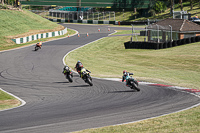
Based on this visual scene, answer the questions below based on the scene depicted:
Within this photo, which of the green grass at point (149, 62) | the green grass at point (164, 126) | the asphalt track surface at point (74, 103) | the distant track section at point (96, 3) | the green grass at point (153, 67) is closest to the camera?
the green grass at point (164, 126)

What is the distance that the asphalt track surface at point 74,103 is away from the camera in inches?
463

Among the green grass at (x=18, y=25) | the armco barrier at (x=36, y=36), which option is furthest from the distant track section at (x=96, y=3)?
the armco barrier at (x=36, y=36)

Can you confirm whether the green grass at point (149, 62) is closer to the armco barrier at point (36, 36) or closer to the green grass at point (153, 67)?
the green grass at point (153, 67)

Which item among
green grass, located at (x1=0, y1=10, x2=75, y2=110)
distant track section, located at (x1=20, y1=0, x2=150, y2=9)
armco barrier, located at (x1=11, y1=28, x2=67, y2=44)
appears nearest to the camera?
green grass, located at (x1=0, y1=10, x2=75, y2=110)

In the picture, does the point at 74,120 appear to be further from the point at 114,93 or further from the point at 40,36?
the point at 40,36

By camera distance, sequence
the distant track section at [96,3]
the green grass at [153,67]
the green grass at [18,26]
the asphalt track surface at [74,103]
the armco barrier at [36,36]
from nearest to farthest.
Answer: the green grass at [153,67] → the asphalt track surface at [74,103] → the green grass at [18,26] → the armco barrier at [36,36] → the distant track section at [96,3]

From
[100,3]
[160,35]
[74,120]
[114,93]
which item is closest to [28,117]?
[74,120]

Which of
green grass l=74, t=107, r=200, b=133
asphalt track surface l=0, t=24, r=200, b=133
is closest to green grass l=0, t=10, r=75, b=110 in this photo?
asphalt track surface l=0, t=24, r=200, b=133

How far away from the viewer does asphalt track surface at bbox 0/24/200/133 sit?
1176cm

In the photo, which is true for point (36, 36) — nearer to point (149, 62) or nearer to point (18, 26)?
point (18, 26)

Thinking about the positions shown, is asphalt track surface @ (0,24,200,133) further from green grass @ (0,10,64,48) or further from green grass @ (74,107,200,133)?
green grass @ (0,10,64,48)

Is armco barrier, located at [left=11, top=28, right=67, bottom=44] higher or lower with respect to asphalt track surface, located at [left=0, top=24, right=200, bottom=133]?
higher

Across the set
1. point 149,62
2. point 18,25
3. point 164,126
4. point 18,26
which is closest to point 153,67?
point 149,62

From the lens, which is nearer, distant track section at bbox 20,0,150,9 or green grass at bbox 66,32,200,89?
green grass at bbox 66,32,200,89
